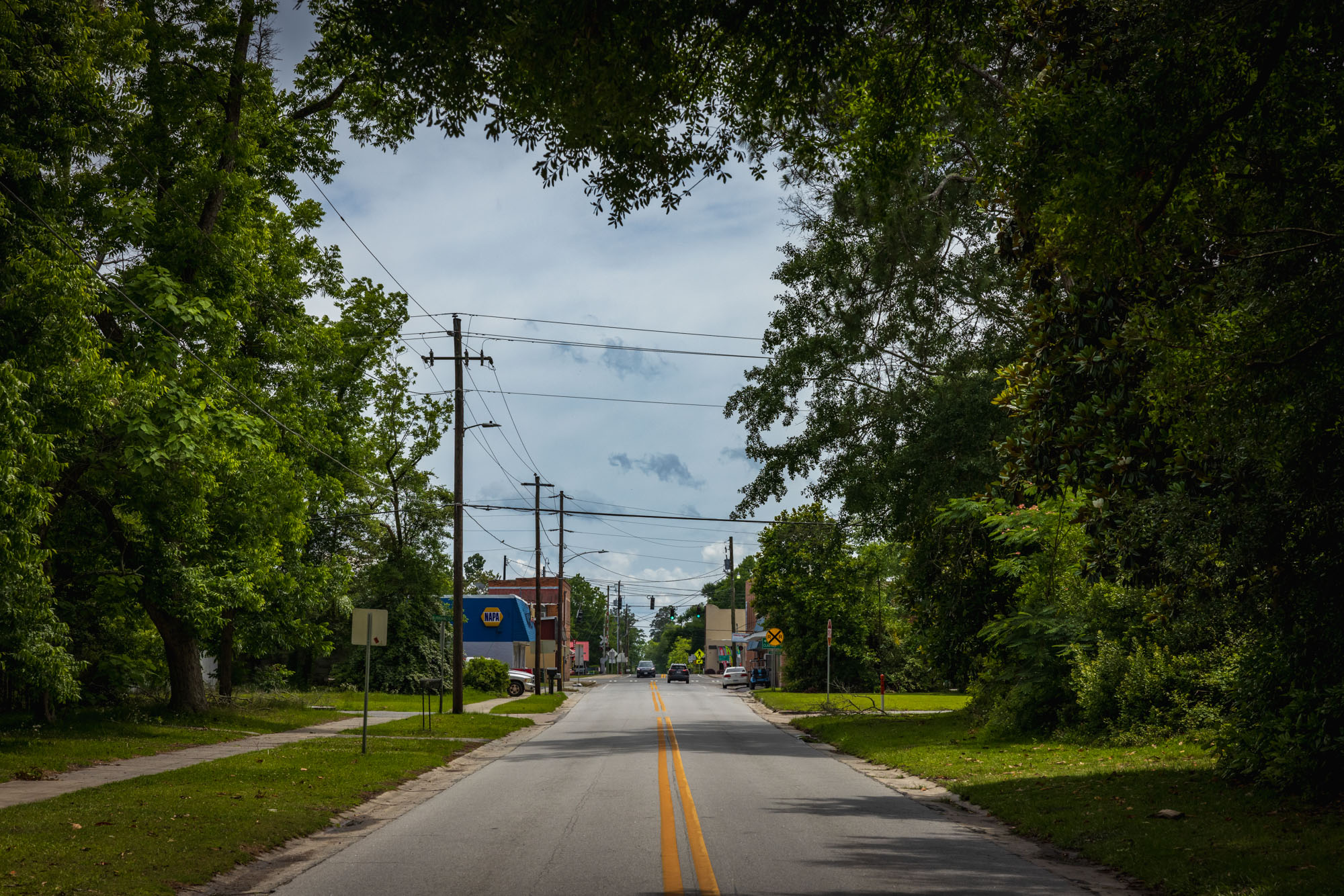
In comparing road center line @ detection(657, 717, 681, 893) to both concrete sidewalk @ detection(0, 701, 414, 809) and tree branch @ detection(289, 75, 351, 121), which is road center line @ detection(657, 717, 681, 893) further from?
tree branch @ detection(289, 75, 351, 121)

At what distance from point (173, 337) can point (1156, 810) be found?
19.5 metres

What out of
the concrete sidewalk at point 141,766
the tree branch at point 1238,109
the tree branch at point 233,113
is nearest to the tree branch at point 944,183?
the tree branch at point 1238,109

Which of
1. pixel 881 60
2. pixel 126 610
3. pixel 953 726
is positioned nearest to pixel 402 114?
pixel 881 60

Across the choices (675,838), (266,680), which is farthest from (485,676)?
(675,838)

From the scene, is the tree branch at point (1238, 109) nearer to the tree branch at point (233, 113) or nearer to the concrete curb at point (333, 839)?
the concrete curb at point (333, 839)

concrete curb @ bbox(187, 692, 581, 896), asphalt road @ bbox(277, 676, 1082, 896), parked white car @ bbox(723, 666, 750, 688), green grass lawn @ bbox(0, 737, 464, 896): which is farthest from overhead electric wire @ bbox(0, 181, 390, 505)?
parked white car @ bbox(723, 666, 750, 688)

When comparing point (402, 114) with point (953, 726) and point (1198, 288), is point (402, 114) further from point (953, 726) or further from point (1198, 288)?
point (953, 726)

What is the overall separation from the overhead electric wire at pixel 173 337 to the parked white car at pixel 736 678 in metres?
51.1

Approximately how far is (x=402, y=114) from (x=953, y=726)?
69.5ft

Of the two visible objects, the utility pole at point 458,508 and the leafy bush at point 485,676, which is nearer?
the utility pole at point 458,508

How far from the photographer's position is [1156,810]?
11922 mm

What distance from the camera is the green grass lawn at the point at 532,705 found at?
1604 inches

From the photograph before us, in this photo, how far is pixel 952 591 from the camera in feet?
89.5

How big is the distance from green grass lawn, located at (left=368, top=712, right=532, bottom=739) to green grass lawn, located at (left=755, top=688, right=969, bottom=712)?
12133mm
